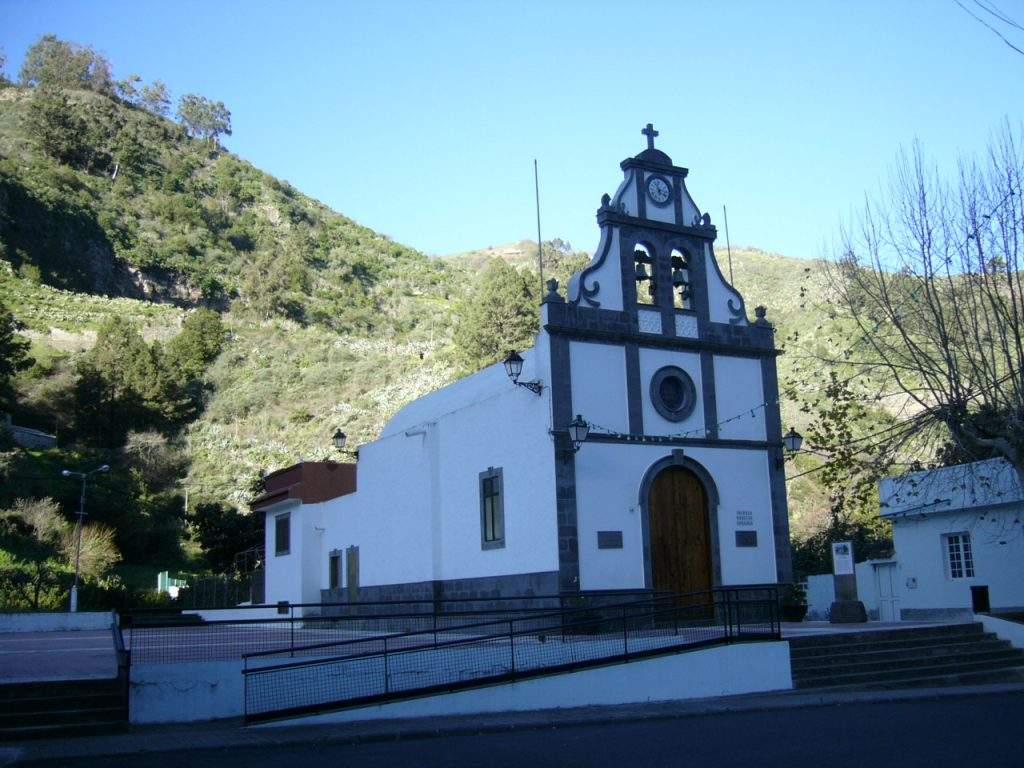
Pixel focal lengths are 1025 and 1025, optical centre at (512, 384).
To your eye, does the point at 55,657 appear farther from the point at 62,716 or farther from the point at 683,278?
the point at 683,278

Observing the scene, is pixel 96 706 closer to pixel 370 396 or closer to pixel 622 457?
pixel 622 457

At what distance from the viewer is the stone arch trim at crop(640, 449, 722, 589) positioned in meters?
19.4

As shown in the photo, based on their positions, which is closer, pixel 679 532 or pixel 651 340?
pixel 679 532

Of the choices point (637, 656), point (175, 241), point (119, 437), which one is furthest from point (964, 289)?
point (175, 241)

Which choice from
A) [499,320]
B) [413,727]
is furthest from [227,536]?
[413,727]

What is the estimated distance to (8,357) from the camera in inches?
2028

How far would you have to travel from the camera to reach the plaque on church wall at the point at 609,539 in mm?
18844

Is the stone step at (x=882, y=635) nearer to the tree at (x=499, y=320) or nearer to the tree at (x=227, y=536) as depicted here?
the tree at (x=227, y=536)

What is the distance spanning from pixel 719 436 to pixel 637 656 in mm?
7265

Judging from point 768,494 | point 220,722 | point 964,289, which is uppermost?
point 964,289

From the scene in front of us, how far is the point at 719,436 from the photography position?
68.2 ft

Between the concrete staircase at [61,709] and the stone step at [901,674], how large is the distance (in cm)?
963

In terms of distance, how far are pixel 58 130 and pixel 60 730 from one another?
3689 inches

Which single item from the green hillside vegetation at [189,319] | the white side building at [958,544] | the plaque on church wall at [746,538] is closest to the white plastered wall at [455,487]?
the plaque on church wall at [746,538]
